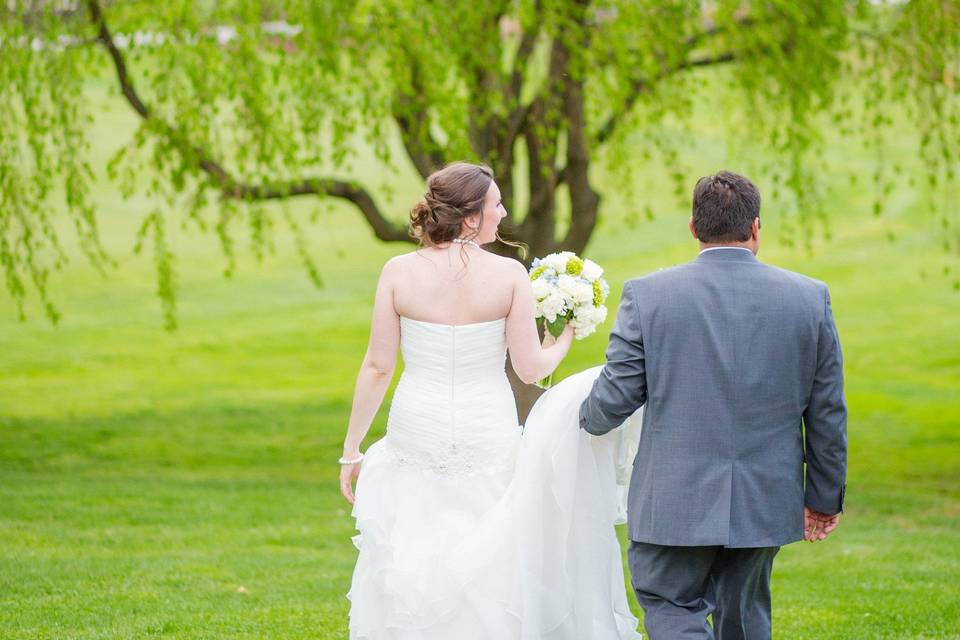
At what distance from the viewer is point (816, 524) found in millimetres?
3951

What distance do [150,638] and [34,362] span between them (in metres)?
16.8

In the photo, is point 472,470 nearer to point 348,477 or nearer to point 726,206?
point 348,477

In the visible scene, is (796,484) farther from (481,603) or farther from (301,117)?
(301,117)

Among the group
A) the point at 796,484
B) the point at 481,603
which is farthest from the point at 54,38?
the point at 796,484

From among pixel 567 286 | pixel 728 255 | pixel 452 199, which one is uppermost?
pixel 452 199

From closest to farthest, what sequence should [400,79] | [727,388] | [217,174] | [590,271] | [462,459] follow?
[727,388]
[462,459]
[590,271]
[400,79]
[217,174]

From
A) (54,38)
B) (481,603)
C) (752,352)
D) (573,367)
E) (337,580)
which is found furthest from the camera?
(573,367)

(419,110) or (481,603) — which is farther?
(419,110)

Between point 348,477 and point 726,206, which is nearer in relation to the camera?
point 726,206

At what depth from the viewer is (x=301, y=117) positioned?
932 cm

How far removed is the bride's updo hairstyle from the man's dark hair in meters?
0.78

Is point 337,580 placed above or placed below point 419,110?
below

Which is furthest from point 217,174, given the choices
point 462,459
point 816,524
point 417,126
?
point 816,524

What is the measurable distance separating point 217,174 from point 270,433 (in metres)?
6.30
